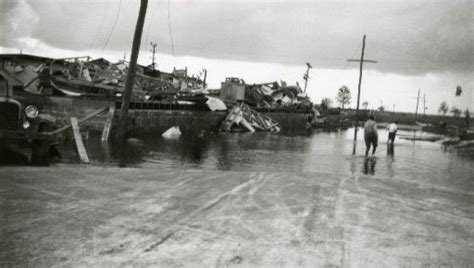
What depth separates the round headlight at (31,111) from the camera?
30.4 ft

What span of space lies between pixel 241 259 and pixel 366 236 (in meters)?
1.58

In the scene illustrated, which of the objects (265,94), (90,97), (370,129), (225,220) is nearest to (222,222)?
(225,220)

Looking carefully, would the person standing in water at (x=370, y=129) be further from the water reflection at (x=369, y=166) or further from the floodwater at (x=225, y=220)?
the floodwater at (x=225, y=220)

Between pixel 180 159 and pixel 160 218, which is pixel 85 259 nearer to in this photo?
pixel 160 218

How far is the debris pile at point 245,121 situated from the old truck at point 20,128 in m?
26.0

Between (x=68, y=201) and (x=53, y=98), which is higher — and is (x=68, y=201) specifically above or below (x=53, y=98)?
below

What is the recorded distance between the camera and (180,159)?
1548 cm

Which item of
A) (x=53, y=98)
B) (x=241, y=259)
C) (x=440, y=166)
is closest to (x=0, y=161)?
(x=241, y=259)

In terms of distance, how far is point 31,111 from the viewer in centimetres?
934

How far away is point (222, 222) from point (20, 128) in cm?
651

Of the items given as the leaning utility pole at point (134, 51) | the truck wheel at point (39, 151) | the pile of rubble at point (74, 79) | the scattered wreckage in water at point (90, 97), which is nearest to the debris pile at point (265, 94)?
the scattered wreckage in water at point (90, 97)

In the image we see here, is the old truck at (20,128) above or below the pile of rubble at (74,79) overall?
below

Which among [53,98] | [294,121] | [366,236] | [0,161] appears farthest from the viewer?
[294,121]

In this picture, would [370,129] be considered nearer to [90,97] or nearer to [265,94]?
[90,97]
